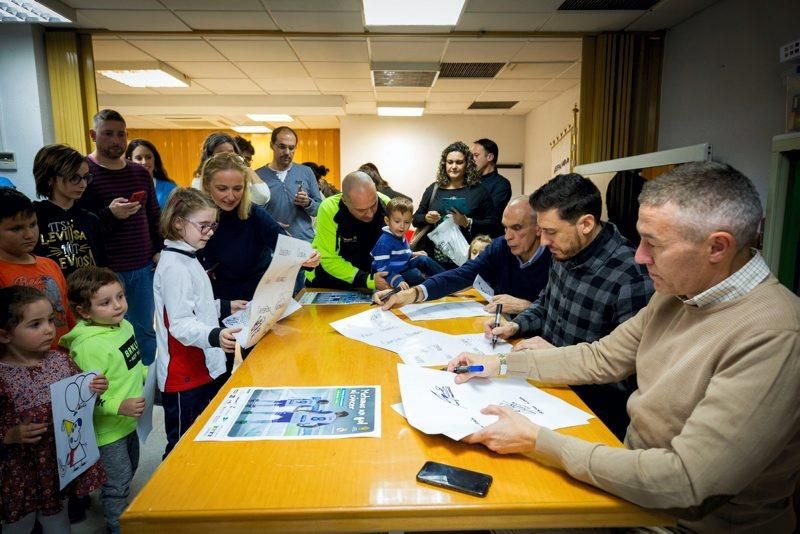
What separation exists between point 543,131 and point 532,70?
2.21 meters

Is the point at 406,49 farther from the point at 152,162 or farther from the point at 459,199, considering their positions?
the point at 152,162

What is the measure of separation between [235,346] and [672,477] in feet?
4.15

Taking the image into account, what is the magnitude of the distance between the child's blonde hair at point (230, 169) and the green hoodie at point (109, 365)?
689mm

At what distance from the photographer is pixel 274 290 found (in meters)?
1.62

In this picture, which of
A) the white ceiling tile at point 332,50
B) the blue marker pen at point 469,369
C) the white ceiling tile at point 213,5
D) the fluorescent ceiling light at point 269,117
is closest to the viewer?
the blue marker pen at point 469,369

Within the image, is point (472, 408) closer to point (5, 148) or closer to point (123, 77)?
point (5, 148)

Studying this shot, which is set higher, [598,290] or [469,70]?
[469,70]

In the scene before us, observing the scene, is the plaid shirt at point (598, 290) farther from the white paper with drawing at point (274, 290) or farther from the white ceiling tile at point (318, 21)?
the white ceiling tile at point (318, 21)

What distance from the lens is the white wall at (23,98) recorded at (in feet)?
12.5

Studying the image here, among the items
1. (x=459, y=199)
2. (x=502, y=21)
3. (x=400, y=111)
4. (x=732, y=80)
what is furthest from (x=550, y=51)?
(x=400, y=111)

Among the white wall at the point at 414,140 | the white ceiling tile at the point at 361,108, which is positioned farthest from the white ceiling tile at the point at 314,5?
the white wall at the point at 414,140

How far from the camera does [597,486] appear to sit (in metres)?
0.84

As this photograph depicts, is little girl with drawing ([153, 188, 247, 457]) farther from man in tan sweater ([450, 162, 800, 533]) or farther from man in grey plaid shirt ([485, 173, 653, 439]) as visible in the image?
man in tan sweater ([450, 162, 800, 533])

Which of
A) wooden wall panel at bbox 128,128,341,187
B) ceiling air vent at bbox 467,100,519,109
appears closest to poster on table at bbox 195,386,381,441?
ceiling air vent at bbox 467,100,519,109
